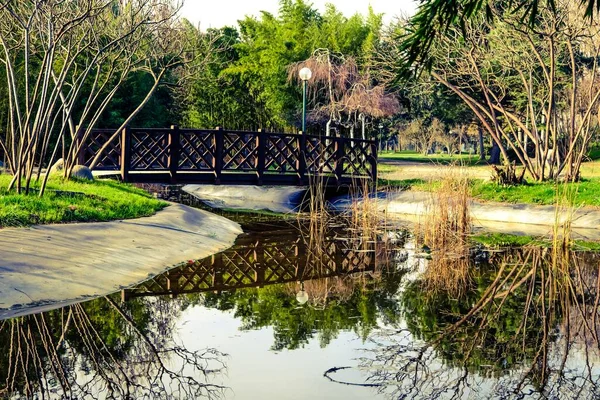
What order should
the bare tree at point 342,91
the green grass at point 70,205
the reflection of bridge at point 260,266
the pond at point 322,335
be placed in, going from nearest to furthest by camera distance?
the pond at point 322,335 < the reflection of bridge at point 260,266 < the green grass at point 70,205 < the bare tree at point 342,91

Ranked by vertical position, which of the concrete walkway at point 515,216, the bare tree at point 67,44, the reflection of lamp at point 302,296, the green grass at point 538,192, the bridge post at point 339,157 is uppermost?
the bare tree at point 67,44

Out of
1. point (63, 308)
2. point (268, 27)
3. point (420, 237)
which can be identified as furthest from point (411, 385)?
point (268, 27)

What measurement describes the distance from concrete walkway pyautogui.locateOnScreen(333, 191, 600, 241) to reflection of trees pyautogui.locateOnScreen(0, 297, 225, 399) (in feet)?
26.2

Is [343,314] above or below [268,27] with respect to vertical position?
below

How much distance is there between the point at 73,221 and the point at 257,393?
21.4 feet

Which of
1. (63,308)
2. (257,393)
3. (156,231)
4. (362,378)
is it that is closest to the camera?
(257,393)

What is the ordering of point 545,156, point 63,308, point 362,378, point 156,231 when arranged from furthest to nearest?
1. point 545,156
2. point 156,231
3. point 63,308
4. point 362,378

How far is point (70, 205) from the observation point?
40.1ft

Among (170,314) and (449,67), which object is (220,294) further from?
(449,67)

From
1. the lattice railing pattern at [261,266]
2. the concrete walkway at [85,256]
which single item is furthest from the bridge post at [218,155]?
the concrete walkway at [85,256]

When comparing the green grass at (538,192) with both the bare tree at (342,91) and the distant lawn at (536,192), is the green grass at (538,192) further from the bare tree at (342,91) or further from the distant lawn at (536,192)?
the bare tree at (342,91)

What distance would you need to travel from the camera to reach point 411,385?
20.4 feet

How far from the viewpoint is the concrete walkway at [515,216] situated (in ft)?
52.9

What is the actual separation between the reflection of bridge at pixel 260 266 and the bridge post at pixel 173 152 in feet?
16.2
